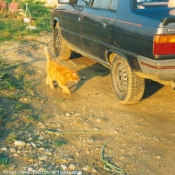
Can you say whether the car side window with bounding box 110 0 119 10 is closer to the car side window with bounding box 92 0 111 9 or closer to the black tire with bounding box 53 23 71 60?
the car side window with bounding box 92 0 111 9

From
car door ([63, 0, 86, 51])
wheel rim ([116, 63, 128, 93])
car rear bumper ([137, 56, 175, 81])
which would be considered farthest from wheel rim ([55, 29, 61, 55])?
car rear bumper ([137, 56, 175, 81])

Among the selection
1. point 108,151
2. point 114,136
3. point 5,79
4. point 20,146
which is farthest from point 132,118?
point 5,79

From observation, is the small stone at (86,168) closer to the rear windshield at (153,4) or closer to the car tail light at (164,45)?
the car tail light at (164,45)

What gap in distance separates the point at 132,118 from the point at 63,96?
1459 mm

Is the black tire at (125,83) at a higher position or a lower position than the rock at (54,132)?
higher

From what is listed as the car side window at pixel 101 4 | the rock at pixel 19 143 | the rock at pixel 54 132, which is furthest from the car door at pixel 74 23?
the rock at pixel 19 143

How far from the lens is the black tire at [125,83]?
17.1 feet

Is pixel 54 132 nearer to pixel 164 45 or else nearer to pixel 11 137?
pixel 11 137

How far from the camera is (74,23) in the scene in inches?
270

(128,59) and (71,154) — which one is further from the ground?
(128,59)

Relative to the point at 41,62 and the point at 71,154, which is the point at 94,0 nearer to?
the point at 41,62

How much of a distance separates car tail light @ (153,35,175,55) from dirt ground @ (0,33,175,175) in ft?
3.49

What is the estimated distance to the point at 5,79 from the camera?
262 inches

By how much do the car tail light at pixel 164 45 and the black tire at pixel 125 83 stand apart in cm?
79
